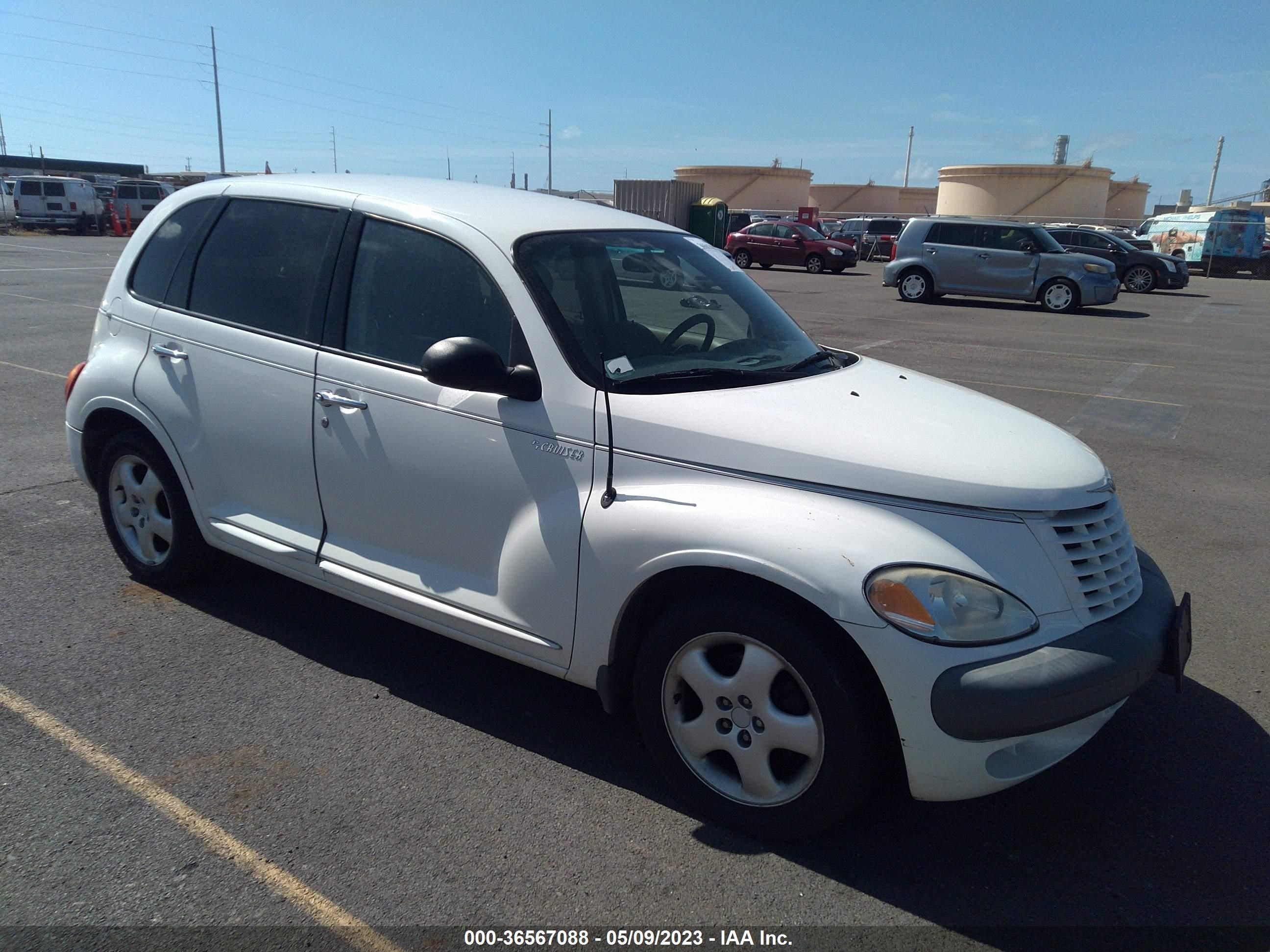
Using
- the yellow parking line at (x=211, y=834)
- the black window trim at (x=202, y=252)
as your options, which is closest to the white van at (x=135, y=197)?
the black window trim at (x=202, y=252)

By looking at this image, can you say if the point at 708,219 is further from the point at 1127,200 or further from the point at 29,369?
the point at 1127,200

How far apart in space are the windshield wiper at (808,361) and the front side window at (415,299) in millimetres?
1035

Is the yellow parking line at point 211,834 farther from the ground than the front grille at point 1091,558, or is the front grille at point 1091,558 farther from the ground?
the front grille at point 1091,558

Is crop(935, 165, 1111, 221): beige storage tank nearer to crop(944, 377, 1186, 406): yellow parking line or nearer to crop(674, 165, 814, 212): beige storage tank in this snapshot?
crop(674, 165, 814, 212): beige storage tank

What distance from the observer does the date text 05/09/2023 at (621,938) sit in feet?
8.09

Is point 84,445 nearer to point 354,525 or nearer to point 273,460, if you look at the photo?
point 273,460

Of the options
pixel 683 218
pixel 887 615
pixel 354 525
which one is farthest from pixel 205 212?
pixel 683 218

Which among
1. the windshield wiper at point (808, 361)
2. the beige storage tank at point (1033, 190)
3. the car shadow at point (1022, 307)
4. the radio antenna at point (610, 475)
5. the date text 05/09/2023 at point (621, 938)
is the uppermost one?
the beige storage tank at point (1033, 190)

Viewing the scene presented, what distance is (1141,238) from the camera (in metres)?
33.5

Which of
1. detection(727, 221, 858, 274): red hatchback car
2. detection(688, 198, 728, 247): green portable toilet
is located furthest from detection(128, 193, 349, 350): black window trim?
detection(688, 198, 728, 247): green portable toilet

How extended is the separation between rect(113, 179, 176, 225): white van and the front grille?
139ft

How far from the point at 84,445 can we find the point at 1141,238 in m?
36.4

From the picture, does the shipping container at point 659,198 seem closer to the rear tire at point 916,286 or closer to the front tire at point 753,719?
the rear tire at point 916,286

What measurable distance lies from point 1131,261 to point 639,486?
90.8 ft
